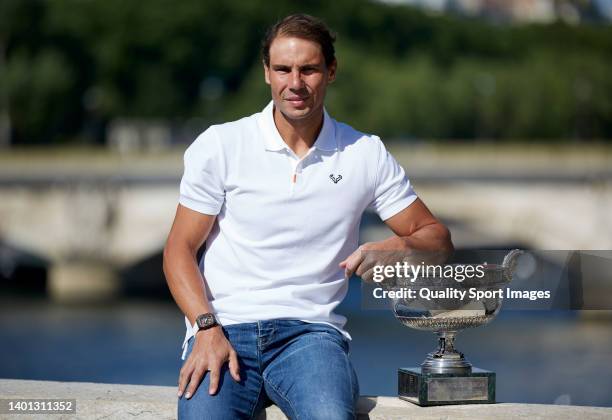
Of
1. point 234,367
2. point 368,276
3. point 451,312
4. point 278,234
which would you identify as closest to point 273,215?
point 278,234

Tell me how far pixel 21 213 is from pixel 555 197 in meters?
13.5

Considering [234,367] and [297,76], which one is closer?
[234,367]

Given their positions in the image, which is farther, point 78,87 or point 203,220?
point 78,87

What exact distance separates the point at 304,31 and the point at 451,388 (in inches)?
44.3

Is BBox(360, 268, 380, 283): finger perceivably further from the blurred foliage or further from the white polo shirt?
the blurred foliage

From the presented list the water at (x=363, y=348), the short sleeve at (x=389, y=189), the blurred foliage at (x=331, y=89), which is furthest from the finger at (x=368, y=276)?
the blurred foliage at (x=331, y=89)

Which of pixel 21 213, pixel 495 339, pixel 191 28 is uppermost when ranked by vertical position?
pixel 191 28

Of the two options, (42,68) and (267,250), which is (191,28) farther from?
(267,250)

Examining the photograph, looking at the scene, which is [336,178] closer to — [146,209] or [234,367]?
[234,367]

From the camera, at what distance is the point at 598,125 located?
4825cm

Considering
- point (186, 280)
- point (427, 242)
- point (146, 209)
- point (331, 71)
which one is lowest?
point (186, 280)

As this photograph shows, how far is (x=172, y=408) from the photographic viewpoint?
3.60 meters

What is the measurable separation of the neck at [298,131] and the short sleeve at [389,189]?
0.21 m

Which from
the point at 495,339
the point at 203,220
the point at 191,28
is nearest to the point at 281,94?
the point at 203,220
